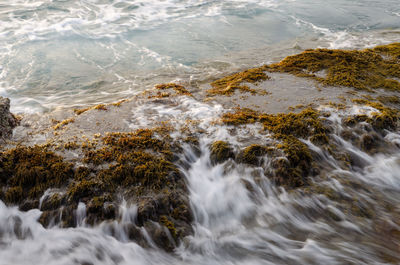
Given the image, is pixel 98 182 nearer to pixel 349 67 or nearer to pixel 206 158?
pixel 206 158

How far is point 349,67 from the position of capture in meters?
6.81

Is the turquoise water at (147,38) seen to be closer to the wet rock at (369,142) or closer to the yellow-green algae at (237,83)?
the yellow-green algae at (237,83)

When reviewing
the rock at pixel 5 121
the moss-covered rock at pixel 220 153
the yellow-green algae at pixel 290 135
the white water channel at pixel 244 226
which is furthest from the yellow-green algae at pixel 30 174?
the yellow-green algae at pixel 290 135

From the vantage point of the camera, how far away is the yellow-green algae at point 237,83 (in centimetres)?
608

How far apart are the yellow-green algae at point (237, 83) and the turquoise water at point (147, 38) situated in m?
1.19

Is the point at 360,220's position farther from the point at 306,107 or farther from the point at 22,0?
the point at 22,0

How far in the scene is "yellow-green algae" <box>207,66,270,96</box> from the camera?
239 inches

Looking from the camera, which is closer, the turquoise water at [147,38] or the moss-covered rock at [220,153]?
the moss-covered rock at [220,153]

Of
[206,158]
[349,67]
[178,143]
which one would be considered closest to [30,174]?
[178,143]

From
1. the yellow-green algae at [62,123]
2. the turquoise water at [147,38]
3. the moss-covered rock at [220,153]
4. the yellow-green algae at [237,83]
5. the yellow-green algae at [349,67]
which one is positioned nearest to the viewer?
the moss-covered rock at [220,153]

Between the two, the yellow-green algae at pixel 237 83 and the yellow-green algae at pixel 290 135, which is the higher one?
the yellow-green algae at pixel 237 83

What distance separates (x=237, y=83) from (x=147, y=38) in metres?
6.40

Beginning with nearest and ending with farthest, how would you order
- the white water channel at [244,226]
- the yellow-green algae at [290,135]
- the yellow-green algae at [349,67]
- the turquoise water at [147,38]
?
the white water channel at [244,226] < the yellow-green algae at [290,135] < the yellow-green algae at [349,67] < the turquoise water at [147,38]

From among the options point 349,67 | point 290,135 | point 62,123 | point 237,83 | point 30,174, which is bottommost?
point 30,174
